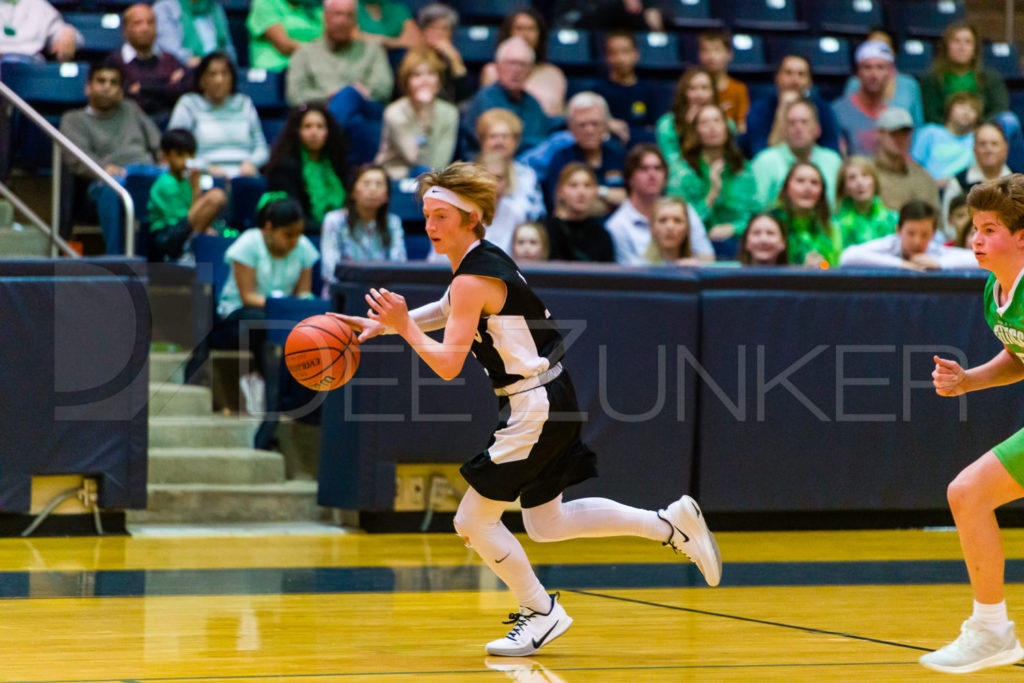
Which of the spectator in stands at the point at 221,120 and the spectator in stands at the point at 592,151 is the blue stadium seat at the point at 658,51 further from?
the spectator in stands at the point at 221,120

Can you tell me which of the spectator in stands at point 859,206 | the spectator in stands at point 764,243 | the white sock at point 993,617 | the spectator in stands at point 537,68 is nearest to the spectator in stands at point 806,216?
the spectator in stands at point 859,206

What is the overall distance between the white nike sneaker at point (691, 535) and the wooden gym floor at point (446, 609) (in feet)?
0.94

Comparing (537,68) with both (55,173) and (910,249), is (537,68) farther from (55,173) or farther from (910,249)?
(55,173)

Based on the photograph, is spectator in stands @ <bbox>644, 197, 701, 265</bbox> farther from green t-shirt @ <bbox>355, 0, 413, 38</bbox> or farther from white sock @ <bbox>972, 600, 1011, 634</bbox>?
white sock @ <bbox>972, 600, 1011, 634</bbox>

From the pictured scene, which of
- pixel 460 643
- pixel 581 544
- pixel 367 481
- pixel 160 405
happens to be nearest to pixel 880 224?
pixel 581 544

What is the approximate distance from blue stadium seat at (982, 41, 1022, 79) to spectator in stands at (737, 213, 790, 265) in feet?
20.3

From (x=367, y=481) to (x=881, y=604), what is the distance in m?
3.07

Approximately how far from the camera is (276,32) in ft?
38.0

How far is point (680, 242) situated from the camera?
371 inches

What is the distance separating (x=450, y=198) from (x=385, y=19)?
773 centimetres

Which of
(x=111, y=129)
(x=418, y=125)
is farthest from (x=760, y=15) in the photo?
(x=111, y=129)

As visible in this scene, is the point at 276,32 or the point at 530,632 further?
the point at 276,32

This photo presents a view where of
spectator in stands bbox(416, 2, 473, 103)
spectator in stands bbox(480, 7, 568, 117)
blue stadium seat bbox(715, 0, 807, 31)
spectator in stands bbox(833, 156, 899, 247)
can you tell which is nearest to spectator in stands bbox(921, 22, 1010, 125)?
blue stadium seat bbox(715, 0, 807, 31)

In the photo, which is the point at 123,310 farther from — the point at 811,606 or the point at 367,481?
the point at 811,606
